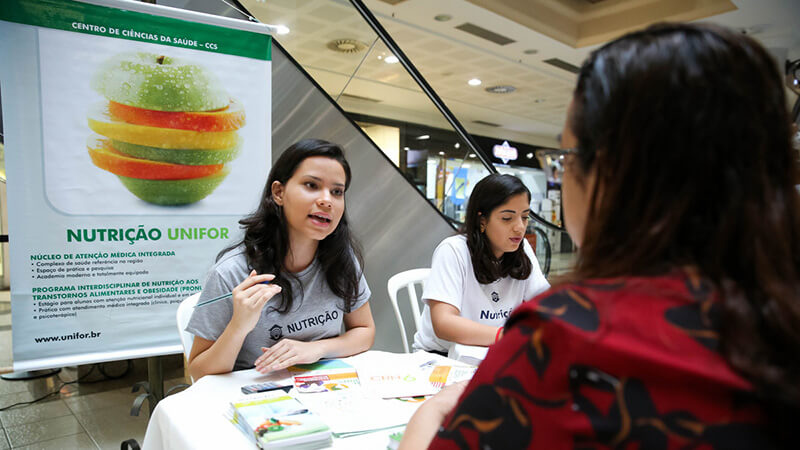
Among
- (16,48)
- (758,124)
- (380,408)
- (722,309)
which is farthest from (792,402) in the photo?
(16,48)

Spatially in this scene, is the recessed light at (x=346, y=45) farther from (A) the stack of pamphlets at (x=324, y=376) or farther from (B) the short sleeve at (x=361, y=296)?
(A) the stack of pamphlets at (x=324, y=376)

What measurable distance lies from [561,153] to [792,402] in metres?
0.42

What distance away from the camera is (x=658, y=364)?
0.45 m

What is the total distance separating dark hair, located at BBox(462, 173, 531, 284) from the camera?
7.38ft

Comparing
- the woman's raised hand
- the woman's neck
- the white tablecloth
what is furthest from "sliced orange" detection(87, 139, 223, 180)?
the white tablecloth

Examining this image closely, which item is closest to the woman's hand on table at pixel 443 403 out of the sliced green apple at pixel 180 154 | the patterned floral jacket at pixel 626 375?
the patterned floral jacket at pixel 626 375

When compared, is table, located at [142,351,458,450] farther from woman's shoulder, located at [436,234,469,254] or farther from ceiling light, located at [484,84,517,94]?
ceiling light, located at [484,84,517,94]

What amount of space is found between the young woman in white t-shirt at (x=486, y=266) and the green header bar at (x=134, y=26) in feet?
5.17

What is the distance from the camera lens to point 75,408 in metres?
3.03

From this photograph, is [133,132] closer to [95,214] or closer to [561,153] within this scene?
[95,214]

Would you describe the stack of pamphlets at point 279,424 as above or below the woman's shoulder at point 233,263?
below

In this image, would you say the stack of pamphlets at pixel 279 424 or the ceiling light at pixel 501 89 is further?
the ceiling light at pixel 501 89

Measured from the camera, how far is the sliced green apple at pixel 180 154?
2.38m

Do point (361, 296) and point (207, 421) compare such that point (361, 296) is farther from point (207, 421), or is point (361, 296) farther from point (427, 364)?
point (207, 421)
